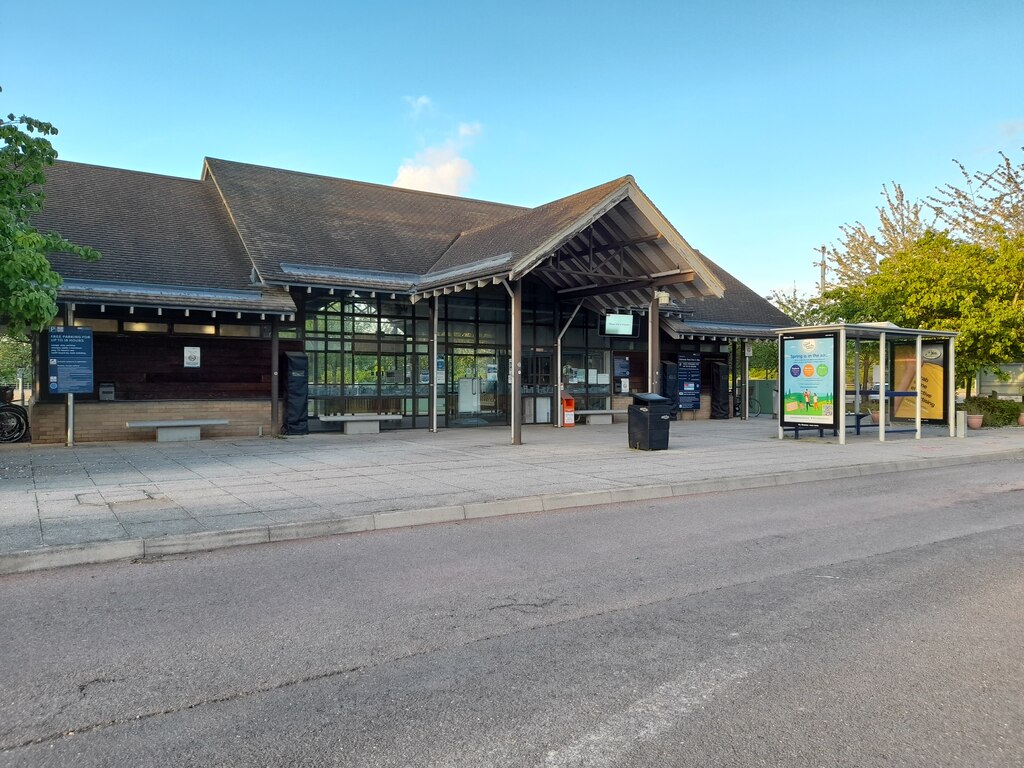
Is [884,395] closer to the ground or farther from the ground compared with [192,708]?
farther from the ground

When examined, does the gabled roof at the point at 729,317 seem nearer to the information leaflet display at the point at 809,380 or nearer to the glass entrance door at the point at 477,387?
the information leaflet display at the point at 809,380

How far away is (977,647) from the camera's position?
175 inches

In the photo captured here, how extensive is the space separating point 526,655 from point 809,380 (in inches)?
595

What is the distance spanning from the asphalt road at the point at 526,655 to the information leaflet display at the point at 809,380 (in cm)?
994

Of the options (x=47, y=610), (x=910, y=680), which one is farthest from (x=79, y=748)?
(x=910, y=680)

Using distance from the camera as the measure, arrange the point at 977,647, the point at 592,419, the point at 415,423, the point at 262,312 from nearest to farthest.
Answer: the point at 977,647
the point at 262,312
the point at 415,423
the point at 592,419

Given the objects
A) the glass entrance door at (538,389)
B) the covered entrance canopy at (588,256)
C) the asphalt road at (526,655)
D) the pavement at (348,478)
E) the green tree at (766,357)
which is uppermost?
the covered entrance canopy at (588,256)

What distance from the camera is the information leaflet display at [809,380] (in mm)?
16969

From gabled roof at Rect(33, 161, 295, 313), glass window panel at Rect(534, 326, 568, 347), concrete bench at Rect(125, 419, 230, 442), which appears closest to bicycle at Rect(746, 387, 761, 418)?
glass window panel at Rect(534, 326, 568, 347)

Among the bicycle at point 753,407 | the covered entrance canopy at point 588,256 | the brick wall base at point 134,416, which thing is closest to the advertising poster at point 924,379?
the covered entrance canopy at point 588,256

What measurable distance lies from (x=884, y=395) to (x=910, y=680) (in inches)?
596

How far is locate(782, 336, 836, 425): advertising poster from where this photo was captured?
55.7 ft

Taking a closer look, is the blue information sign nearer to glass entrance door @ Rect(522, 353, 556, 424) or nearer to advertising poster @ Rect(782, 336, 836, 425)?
glass entrance door @ Rect(522, 353, 556, 424)

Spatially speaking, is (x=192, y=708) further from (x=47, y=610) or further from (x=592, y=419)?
(x=592, y=419)
